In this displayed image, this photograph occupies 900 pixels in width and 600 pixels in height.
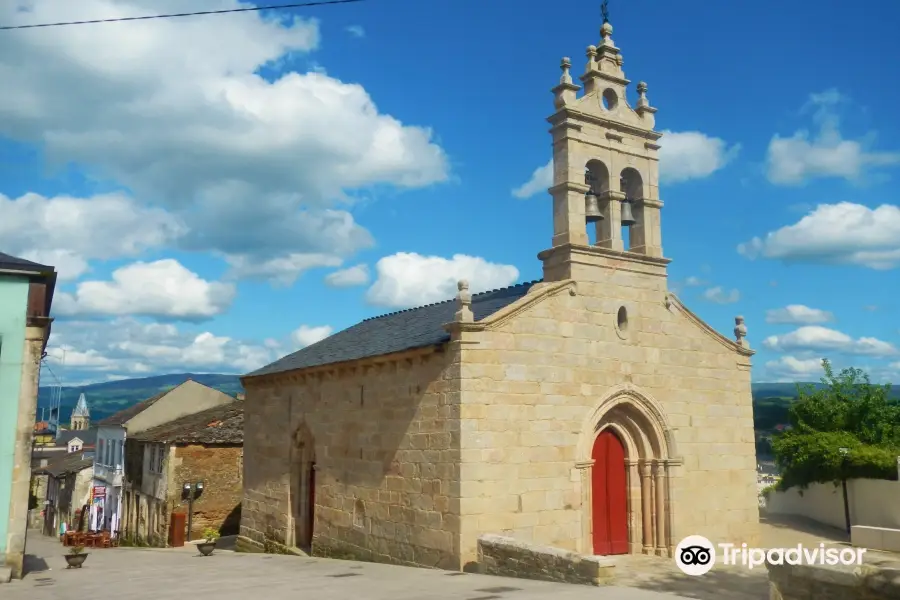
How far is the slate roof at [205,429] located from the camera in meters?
27.3

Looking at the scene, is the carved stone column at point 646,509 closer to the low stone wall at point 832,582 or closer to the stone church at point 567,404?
the stone church at point 567,404

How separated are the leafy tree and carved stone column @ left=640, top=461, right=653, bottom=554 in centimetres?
977

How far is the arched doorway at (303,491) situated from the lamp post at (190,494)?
9.27m

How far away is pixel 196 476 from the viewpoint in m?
26.8

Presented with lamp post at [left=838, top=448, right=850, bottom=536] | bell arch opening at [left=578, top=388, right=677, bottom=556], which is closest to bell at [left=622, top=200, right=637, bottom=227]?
bell arch opening at [left=578, top=388, right=677, bottom=556]

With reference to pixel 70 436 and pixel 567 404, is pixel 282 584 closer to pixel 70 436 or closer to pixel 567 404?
pixel 567 404

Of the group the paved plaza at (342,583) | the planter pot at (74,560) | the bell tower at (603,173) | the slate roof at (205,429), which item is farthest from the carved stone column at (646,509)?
the slate roof at (205,429)

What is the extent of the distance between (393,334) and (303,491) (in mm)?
4828

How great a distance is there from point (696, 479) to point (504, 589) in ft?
22.8

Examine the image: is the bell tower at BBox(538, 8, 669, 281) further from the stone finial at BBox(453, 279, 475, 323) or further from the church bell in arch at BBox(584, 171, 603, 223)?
the stone finial at BBox(453, 279, 475, 323)

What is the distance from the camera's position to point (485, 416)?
12.9 meters

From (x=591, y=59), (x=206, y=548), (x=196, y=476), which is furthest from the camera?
(x=196, y=476)

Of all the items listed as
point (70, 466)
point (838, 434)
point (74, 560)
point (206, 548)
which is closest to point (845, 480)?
point (838, 434)

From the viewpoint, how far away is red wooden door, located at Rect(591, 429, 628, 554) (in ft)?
47.8
